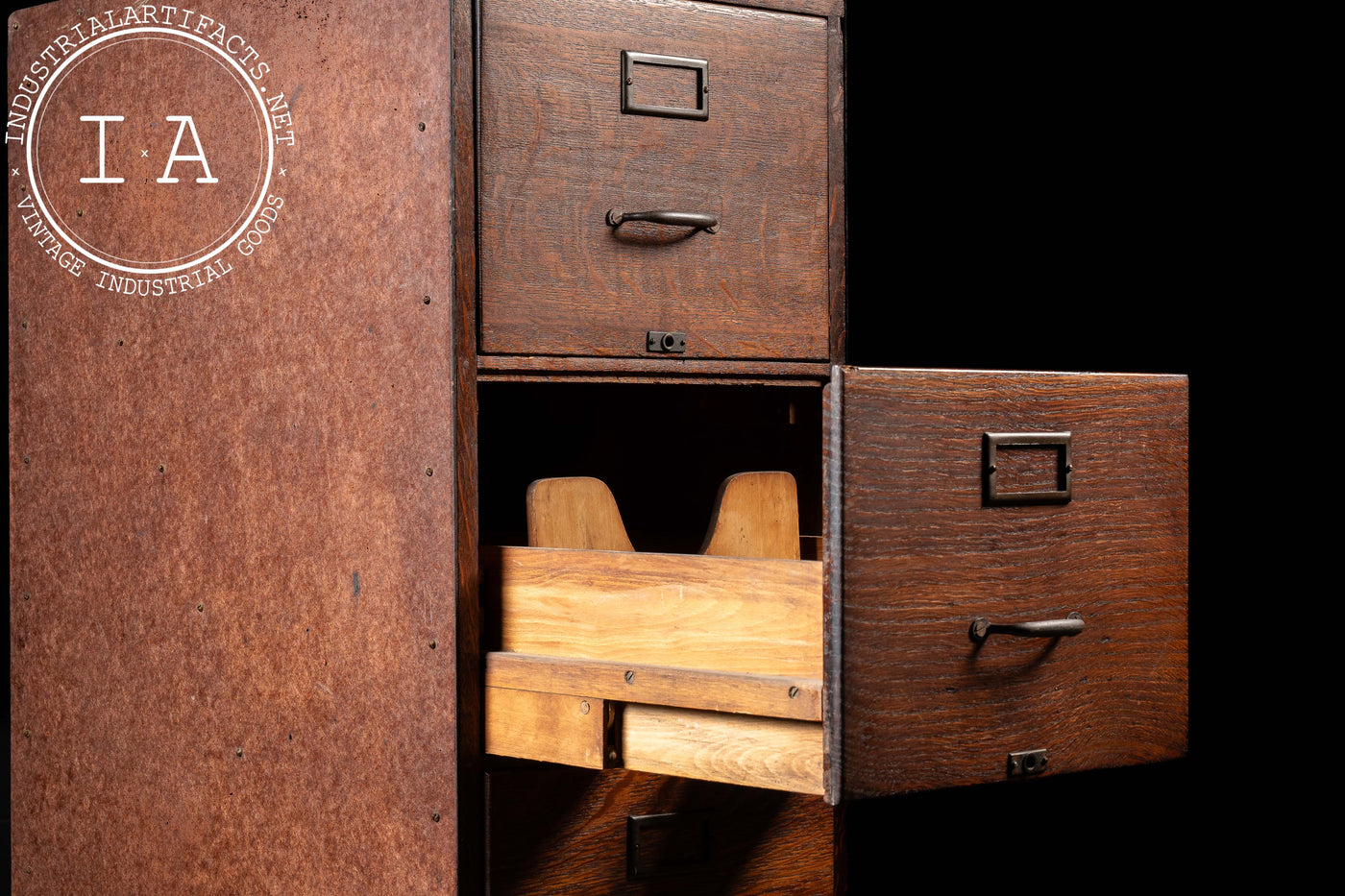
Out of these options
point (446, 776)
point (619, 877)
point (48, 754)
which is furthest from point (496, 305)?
point (48, 754)

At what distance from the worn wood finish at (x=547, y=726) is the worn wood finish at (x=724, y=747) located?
3 centimetres

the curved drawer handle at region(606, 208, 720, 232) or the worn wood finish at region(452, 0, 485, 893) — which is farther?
the curved drawer handle at region(606, 208, 720, 232)

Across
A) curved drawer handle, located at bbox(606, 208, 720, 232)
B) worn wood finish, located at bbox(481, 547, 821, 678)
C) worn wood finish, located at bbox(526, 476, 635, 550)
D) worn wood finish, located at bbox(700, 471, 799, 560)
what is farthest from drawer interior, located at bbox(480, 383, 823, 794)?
curved drawer handle, located at bbox(606, 208, 720, 232)

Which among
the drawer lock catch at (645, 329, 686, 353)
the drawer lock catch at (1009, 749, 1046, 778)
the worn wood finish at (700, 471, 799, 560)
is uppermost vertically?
the drawer lock catch at (645, 329, 686, 353)

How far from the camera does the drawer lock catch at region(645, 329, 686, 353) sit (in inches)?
83.6

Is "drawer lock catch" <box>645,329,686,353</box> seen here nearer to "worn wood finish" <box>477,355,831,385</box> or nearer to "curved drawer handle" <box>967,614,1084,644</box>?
"worn wood finish" <box>477,355,831,385</box>

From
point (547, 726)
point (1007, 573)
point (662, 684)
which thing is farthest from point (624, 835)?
point (1007, 573)

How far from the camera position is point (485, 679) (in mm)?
2016

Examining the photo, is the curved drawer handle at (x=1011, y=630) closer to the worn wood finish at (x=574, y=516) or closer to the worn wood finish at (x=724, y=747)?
the worn wood finish at (x=724, y=747)

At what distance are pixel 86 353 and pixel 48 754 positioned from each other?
0.55 metres

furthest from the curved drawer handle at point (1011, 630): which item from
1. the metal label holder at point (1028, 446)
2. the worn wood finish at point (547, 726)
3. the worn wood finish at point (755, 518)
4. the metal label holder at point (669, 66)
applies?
the metal label holder at point (669, 66)

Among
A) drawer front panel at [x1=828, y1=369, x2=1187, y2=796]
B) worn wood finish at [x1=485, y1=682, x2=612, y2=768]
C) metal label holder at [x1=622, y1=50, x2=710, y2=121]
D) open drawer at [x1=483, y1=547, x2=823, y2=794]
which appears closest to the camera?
drawer front panel at [x1=828, y1=369, x2=1187, y2=796]

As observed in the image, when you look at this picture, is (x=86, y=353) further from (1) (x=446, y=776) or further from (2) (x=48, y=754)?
(1) (x=446, y=776)

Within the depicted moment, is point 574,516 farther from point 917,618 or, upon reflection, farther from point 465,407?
point 917,618
